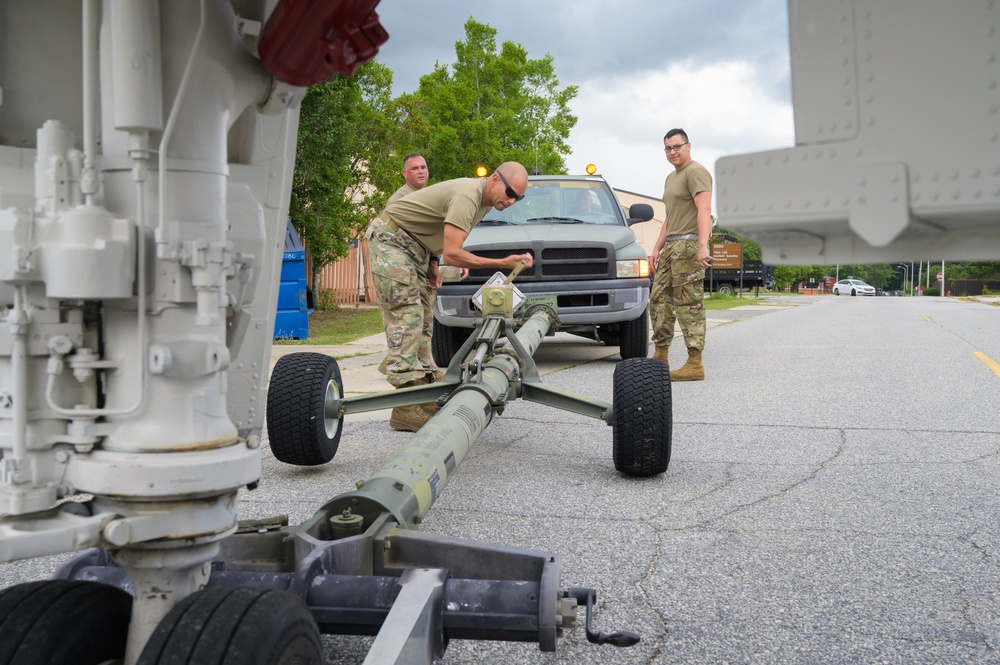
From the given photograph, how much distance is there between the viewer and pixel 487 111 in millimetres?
27188

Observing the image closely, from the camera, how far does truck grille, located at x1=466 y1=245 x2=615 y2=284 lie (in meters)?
9.07

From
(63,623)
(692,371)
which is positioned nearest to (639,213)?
(692,371)

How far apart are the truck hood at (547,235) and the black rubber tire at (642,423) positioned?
183 inches

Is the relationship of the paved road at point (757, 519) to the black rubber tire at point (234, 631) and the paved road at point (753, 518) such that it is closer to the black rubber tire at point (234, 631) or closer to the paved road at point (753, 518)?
the paved road at point (753, 518)

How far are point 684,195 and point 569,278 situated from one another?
1.44 meters

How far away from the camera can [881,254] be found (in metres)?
1.71

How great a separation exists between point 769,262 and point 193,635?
133cm

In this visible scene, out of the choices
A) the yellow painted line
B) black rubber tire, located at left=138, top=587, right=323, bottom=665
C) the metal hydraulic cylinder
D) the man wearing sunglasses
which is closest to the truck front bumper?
the man wearing sunglasses

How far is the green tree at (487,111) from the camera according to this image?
24.8 metres

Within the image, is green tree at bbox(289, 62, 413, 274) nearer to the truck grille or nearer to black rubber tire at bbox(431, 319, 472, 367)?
black rubber tire at bbox(431, 319, 472, 367)

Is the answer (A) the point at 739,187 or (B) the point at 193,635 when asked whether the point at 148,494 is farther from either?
(A) the point at 739,187

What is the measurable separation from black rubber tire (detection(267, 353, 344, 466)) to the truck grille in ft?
15.0

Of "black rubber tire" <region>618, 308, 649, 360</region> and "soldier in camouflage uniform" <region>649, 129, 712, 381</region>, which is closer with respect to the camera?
"soldier in camouflage uniform" <region>649, 129, 712, 381</region>

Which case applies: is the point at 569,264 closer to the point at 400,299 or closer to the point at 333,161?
the point at 400,299
